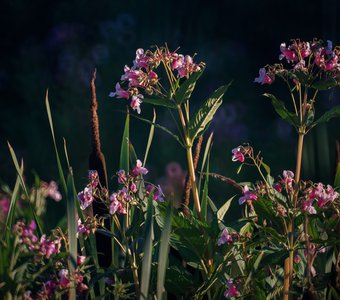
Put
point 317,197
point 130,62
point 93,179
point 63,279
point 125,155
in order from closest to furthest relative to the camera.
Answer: point 63,279 → point 317,197 → point 93,179 → point 125,155 → point 130,62

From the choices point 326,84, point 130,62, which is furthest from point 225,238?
point 130,62

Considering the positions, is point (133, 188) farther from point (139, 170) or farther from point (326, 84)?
point (326, 84)

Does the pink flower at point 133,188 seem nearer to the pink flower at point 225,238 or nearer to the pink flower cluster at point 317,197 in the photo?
the pink flower at point 225,238

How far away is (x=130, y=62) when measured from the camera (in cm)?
493

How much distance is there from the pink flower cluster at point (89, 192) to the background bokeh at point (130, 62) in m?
2.78

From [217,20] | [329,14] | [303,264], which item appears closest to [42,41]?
[217,20]

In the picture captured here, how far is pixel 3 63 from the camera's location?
5.25m

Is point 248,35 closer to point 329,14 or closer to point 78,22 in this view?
point 329,14

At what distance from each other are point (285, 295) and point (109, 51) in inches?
151

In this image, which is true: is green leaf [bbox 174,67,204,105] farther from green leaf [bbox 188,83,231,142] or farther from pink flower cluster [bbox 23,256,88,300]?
pink flower cluster [bbox 23,256,88,300]

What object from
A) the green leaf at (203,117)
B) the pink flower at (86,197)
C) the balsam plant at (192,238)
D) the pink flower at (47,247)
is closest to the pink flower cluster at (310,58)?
the balsam plant at (192,238)

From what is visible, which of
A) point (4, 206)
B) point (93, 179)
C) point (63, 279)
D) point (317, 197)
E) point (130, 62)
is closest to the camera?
point (63, 279)

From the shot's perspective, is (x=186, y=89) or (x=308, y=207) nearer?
(x=308, y=207)

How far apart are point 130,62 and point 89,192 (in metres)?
3.45
